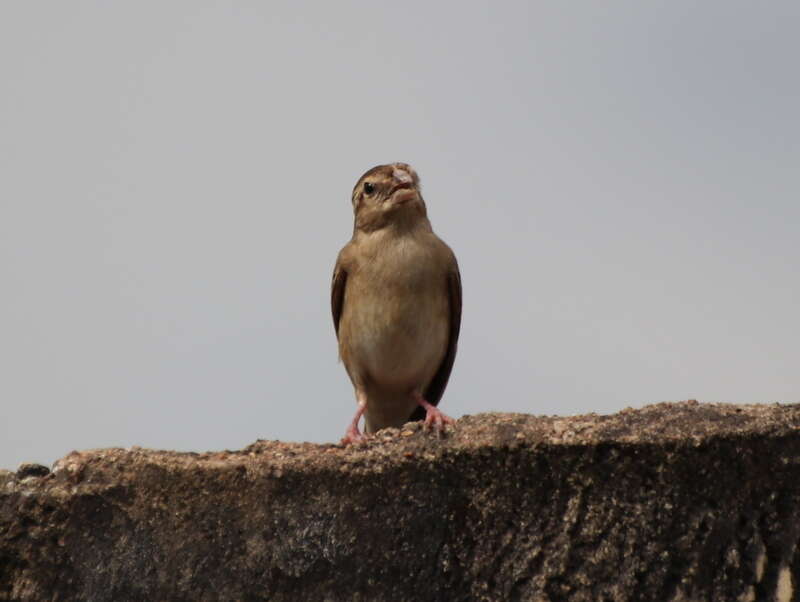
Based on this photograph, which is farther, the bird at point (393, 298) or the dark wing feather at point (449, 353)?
the dark wing feather at point (449, 353)

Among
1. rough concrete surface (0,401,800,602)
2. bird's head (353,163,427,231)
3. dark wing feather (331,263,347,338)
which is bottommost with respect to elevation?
rough concrete surface (0,401,800,602)

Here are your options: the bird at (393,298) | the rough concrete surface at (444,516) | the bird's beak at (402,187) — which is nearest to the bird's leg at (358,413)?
the bird at (393,298)

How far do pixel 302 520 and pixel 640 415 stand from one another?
1.02 metres

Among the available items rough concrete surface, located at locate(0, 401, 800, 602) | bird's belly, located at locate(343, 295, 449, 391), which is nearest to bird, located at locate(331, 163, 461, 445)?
bird's belly, located at locate(343, 295, 449, 391)

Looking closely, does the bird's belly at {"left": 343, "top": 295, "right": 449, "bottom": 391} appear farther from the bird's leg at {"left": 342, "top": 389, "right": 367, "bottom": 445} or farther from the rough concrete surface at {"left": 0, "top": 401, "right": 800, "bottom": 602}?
the rough concrete surface at {"left": 0, "top": 401, "right": 800, "bottom": 602}

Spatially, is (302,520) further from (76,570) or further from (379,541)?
(76,570)

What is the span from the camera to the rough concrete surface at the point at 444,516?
353 cm

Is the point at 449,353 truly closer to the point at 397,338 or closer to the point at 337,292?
the point at 397,338

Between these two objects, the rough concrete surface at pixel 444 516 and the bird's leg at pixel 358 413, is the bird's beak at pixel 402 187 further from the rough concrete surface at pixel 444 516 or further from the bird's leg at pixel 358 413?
the rough concrete surface at pixel 444 516

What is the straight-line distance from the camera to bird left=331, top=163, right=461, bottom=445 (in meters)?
7.17

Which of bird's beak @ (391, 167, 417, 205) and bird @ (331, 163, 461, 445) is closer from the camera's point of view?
bird @ (331, 163, 461, 445)

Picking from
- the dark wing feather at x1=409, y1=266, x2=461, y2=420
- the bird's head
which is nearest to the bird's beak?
the bird's head

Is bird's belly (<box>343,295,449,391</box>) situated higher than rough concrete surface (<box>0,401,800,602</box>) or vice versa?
bird's belly (<box>343,295,449,391</box>)

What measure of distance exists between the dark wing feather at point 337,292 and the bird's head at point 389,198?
0.28m
